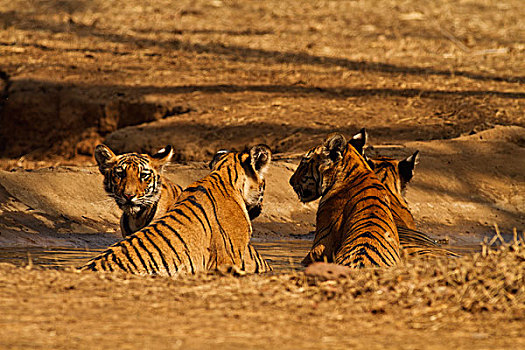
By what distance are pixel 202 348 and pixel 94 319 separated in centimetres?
77

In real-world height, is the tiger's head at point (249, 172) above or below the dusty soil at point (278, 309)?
above

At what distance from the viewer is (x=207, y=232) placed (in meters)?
6.05

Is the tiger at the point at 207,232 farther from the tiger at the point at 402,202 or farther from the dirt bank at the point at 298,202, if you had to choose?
the dirt bank at the point at 298,202

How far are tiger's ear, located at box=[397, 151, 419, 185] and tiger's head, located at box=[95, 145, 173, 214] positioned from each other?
2288 mm

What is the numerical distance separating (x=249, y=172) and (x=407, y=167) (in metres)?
1.97

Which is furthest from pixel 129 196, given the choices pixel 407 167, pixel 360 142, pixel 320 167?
pixel 407 167

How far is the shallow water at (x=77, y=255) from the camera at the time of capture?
7121mm

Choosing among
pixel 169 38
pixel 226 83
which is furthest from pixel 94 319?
pixel 169 38

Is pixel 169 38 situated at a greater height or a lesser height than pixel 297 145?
greater

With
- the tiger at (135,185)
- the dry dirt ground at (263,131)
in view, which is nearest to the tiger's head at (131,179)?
the tiger at (135,185)

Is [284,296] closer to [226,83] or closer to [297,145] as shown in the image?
[297,145]

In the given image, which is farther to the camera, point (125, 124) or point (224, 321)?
Answer: point (125, 124)

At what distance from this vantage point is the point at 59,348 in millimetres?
3541

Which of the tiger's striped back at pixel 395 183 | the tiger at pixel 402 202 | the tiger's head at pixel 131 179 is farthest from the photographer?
the tiger's striped back at pixel 395 183
